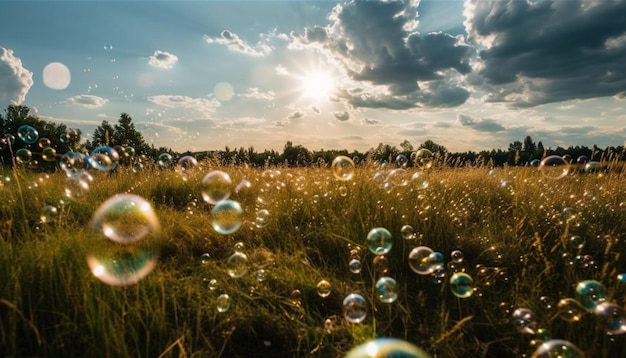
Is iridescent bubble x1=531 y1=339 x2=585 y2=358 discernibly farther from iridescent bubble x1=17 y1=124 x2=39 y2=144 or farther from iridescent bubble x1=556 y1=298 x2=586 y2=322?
iridescent bubble x1=17 y1=124 x2=39 y2=144

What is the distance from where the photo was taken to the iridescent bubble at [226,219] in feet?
13.6

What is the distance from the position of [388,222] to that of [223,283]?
206 centimetres

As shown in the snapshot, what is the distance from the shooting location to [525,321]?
254 cm

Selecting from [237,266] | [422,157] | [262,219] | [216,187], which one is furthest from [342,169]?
[237,266]

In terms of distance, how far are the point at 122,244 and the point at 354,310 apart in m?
2.19

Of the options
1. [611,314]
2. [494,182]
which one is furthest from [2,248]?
[494,182]

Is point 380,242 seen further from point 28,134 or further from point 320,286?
point 28,134

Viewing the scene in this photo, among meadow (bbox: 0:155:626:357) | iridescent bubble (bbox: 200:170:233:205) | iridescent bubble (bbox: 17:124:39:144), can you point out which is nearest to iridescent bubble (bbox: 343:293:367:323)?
meadow (bbox: 0:155:626:357)

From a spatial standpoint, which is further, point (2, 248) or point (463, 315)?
point (463, 315)

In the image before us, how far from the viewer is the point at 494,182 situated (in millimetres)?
7844

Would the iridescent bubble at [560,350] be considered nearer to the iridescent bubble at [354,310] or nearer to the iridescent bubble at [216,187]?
the iridescent bubble at [354,310]

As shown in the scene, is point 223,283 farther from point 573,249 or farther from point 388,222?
point 573,249

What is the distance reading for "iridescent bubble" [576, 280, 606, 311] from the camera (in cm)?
260

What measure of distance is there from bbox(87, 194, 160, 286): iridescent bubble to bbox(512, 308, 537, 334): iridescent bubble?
2679 mm
